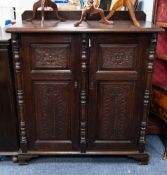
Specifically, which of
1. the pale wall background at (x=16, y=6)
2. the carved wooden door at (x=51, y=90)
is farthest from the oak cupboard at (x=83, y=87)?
the pale wall background at (x=16, y=6)

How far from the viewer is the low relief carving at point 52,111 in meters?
1.68

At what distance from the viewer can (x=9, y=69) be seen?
1.64 m

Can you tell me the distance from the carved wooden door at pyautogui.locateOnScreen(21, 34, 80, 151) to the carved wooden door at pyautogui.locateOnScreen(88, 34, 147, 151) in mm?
126

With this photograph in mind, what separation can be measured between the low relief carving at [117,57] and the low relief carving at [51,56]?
25cm

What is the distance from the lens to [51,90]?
168 cm

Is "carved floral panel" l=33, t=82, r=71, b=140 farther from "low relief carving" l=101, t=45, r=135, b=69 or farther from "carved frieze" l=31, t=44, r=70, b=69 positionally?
"low relief carving" l=101, t=45, r=135, b=69

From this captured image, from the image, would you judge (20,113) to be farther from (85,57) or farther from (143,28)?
(143,28)

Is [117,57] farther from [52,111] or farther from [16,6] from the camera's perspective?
[16,6]

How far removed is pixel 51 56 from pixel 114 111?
0.59 meters

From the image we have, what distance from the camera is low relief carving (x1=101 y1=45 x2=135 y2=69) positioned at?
1.58 m

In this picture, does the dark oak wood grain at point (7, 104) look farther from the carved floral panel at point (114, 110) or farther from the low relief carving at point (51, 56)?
the carved floral panel at point (114, 110)

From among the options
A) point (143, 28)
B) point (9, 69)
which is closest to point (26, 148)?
point (9, 69)

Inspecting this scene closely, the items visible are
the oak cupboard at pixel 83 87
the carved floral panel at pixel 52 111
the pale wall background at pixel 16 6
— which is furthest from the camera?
the pale wall background at pixel 16 6

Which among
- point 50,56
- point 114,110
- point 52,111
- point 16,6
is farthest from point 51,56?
point 16,6
